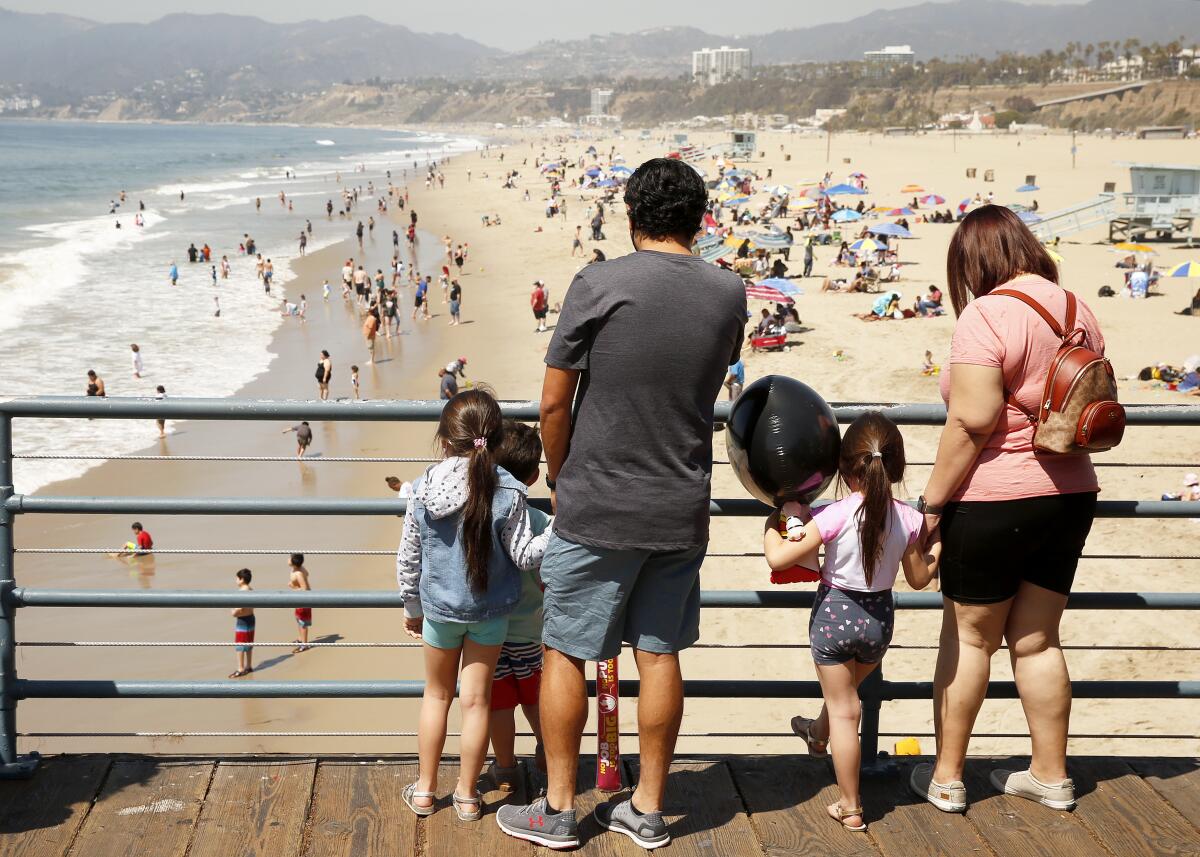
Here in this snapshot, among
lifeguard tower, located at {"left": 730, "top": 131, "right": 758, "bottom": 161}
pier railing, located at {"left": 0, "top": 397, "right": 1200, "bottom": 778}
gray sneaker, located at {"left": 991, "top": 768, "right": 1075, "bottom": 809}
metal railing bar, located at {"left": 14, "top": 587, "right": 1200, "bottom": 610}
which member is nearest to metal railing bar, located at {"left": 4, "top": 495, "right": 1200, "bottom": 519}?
pier railing, located at {"left": 0, "top": 397, "right": 1200, "bottom": 778}

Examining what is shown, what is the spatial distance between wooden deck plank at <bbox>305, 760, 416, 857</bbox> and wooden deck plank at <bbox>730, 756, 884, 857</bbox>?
39.3 inches

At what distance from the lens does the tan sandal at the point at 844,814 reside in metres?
3.21

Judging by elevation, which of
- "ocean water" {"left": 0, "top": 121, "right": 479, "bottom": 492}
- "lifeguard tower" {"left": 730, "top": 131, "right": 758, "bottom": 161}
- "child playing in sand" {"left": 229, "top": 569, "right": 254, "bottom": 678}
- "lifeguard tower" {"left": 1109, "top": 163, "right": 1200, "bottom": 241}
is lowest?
"child playing in sand" {"left": 229, "top": 569, "right": 254, "bottom": 678}

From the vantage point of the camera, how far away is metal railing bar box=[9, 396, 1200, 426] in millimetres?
3158

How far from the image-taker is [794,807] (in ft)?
10.9

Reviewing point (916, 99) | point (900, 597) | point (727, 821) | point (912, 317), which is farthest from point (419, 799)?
point (916, 99)

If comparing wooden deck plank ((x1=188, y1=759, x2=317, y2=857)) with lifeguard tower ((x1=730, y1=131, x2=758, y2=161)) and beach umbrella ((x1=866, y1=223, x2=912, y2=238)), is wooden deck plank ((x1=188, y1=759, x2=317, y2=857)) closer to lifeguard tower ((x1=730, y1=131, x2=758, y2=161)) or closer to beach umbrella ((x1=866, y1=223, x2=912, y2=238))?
beach umbrella ((x1=866, y1=223, x2=912, y2=238))

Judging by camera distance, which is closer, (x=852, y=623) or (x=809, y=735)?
(x=852, y=623)

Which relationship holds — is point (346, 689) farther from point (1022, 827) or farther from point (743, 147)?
point (743, 147)

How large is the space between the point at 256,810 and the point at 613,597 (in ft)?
4.11

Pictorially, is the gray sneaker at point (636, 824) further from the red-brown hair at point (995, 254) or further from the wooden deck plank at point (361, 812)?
the red-brown hair at point (995, 254)

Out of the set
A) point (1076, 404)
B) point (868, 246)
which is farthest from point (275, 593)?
point (868, 246)

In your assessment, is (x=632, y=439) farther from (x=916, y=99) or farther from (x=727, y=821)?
(x=916, y=99)

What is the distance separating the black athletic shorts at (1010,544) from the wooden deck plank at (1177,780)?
2.72 ft
